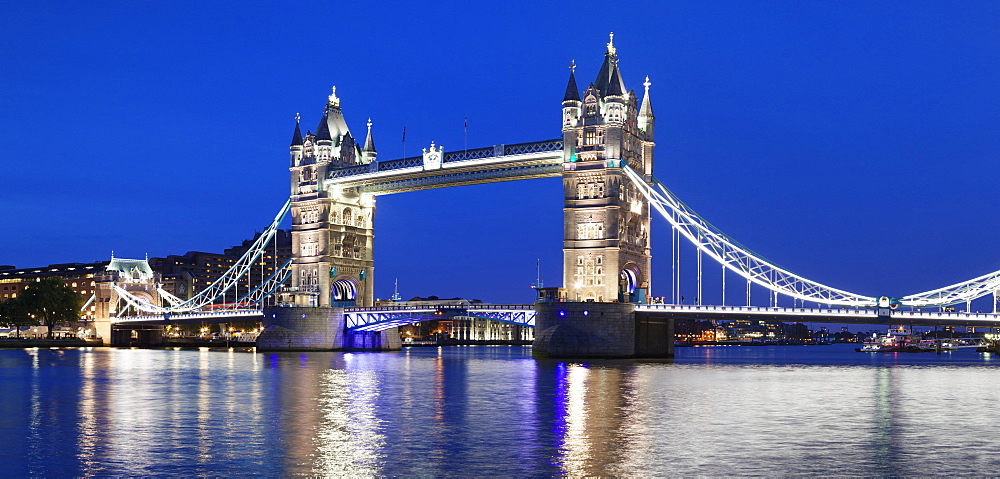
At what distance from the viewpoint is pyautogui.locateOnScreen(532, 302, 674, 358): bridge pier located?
62406mm

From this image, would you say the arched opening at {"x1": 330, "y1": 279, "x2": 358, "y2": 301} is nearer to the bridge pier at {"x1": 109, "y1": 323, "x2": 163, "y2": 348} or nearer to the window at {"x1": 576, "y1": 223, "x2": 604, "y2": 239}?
the window at {"x1": 576, "y1": 223, "x2": 604, "y2": 239}

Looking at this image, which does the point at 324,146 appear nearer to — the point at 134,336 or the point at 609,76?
the point at 609,76

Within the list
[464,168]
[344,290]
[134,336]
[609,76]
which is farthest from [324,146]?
[134,336]

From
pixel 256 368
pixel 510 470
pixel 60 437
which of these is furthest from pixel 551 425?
pixel 256 368

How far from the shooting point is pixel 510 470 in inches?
761

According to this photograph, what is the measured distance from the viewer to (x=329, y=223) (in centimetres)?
8288

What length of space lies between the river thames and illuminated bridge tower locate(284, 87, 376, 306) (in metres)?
37.6

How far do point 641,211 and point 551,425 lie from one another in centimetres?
4498

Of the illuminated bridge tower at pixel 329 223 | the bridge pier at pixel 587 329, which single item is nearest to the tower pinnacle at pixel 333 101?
the illuminated bridge tower at pixel 329 223

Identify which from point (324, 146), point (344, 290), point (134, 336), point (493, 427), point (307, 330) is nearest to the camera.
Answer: point (493, 427)

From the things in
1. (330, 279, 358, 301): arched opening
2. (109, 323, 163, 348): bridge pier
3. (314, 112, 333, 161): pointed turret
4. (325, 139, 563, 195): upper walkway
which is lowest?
(109, 323, 163, 348): bridge pier

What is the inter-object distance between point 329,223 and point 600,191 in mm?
25941

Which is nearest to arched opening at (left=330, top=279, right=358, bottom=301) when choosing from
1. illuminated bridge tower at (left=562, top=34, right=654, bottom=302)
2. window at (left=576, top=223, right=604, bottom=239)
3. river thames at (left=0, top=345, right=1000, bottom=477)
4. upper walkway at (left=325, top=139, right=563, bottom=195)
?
upper walkway at (left=325, top=139, right=563, bottom=195)

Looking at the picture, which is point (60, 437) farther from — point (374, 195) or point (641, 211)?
point (374, 195)
